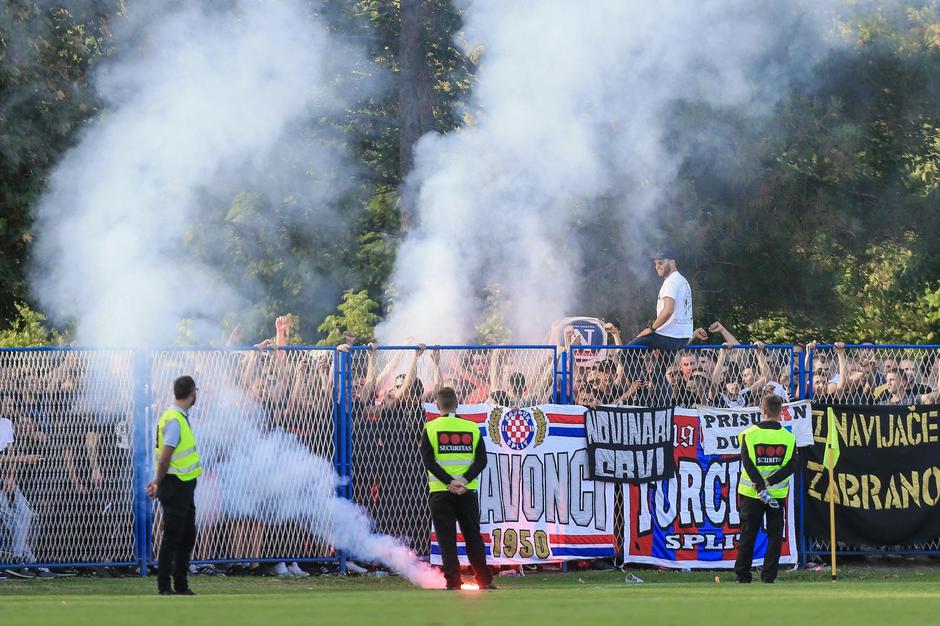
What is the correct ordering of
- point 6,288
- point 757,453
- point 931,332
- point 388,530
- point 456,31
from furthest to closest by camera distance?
point 931,332 < point 456,31 < point 6,288 < point 388,530 < point 757,453

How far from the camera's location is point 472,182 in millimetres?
18703

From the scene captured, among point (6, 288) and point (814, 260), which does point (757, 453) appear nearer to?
point (6, 288)

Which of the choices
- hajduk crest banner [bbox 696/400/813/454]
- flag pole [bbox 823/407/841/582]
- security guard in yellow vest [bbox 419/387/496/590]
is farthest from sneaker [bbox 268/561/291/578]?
flag pole [bbox 823/407/841/582]

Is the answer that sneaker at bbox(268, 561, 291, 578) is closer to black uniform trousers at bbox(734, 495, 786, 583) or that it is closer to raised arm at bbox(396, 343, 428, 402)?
raised arm at bbox(396, 343, 428, 402)

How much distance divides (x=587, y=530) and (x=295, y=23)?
10217 mm

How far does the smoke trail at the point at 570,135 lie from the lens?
1814 centimetres

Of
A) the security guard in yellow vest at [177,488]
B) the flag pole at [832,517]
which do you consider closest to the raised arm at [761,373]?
the flag pole at [832,517]

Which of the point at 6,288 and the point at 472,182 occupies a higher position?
the point at 472,182

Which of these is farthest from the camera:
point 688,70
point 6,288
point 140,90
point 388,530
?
point 688,70

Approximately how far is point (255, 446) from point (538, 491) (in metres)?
2.26

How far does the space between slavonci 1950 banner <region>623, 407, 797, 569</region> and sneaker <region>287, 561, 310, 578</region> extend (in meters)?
2.55

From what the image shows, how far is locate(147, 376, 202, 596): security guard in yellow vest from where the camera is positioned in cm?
1012

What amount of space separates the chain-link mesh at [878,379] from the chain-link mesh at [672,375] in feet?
1.11

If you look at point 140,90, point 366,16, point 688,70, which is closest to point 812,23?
point 688,70
